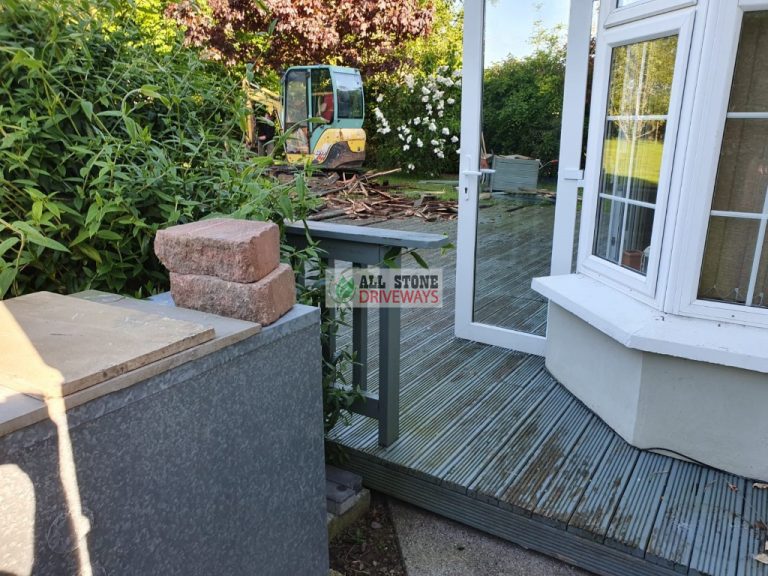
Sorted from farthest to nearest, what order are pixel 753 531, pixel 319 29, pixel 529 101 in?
pixel 319 29 < pixel 529 101 < pixel 753 531

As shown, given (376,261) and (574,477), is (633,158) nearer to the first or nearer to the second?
(376,261)

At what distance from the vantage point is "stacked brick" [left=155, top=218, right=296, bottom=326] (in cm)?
136

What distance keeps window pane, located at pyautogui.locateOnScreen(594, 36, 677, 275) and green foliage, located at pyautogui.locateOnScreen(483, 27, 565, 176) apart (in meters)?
0.40

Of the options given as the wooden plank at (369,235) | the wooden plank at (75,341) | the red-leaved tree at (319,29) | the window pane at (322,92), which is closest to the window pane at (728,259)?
the wooden plank at (369,235)

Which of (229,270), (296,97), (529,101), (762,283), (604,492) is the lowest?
(604,492)

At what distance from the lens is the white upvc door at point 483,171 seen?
2863 millimetres

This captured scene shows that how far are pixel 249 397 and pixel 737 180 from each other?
197 centimetres

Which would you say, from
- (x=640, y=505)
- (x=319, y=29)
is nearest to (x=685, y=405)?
(x=640, y=505)

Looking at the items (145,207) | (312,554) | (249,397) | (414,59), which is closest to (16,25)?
(145,207)

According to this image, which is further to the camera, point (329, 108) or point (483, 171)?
point (329, 108)

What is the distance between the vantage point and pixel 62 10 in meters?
1.86

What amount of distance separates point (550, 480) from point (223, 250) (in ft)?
5.10

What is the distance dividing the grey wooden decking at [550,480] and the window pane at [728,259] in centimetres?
71

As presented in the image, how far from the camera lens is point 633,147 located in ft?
8.26
